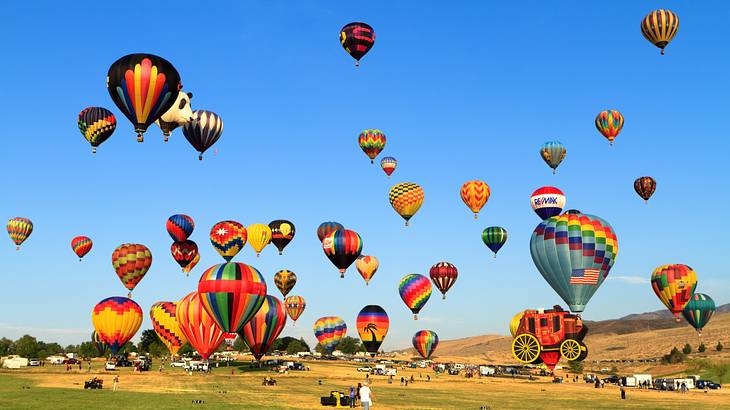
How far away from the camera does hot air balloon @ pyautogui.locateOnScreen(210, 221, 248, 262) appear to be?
87312 mm

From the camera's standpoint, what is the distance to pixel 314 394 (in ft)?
161

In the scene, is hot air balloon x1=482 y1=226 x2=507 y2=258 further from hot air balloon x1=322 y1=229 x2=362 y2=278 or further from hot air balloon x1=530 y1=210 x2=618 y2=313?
hot air balloon x1=530 y1=210 x2=618 y2=313

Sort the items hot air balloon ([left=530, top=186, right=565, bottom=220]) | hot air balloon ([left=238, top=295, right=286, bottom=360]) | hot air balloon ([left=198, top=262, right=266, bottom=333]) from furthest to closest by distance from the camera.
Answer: hot air balloon ([left=530, top=186, right=565, bottom=220])
hot air balloon ([left=238, top=295, right=286, bottom=360])
hot air balloon ([left=198, top=262, right=266, bottom=333])

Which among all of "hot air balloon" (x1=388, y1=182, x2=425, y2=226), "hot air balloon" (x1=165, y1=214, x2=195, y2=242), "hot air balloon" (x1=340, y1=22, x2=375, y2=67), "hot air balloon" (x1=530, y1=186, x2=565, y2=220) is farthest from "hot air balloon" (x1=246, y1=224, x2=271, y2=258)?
"hot air balloon" (x1=530, y1=186, x2=565, y2=220)

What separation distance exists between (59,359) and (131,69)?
82.7 metres

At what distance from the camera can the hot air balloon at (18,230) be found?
94.9 m

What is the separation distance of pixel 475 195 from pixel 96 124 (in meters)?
41.5

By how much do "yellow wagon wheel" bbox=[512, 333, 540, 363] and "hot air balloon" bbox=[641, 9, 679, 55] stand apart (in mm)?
30038

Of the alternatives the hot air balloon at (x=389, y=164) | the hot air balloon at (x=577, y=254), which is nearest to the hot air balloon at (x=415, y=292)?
the hot air balloon at (x=389, y=164)

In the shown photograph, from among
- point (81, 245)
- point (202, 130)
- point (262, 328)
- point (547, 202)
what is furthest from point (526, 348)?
point (81, 245)

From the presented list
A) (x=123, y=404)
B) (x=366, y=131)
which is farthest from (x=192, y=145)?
(x=123, y=404)

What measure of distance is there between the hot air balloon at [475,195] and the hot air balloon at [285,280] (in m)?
31.3

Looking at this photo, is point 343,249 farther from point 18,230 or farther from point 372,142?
point 18,230

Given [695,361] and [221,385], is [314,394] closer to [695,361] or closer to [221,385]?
[221,385]
